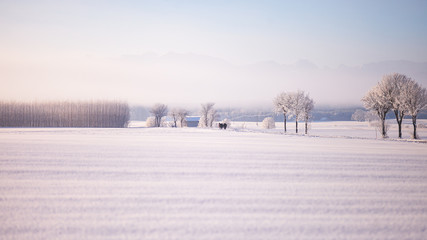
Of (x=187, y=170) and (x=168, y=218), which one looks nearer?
(x=168, y=218)

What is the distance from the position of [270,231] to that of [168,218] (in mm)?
1341

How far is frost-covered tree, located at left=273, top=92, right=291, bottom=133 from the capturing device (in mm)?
42344

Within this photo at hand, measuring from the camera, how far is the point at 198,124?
232 ft

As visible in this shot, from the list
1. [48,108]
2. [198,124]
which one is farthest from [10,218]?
[198,124]

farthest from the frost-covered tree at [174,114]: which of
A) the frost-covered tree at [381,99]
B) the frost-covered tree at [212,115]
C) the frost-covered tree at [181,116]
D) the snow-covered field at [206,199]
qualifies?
the snow-covered field at [206,199]

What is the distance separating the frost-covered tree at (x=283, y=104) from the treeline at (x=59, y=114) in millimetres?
27773

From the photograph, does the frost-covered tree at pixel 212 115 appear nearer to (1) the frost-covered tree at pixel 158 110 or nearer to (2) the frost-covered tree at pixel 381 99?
(1) the frost-covered tree at pixel 158 110

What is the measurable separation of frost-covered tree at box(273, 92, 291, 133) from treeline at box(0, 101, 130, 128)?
91.1 ft

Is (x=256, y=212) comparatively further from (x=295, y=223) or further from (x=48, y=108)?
(x=48, y=108)

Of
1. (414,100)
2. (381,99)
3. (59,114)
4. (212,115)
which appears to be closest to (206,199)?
(414,100)

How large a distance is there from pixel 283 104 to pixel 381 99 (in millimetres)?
15067

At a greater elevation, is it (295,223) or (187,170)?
(187,170)

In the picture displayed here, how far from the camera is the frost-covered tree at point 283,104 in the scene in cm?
4234

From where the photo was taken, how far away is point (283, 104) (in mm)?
42562
